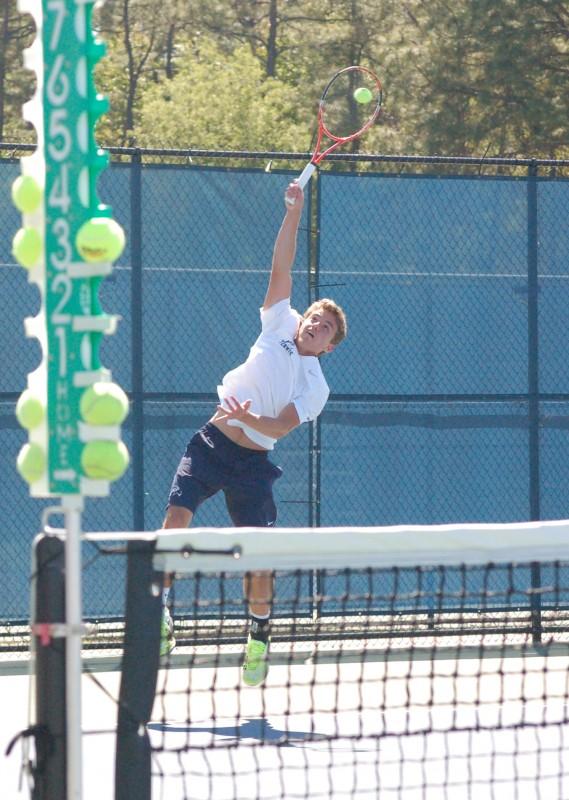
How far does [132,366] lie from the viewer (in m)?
7.30

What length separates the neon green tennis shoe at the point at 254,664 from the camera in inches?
222

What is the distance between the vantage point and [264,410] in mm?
5934

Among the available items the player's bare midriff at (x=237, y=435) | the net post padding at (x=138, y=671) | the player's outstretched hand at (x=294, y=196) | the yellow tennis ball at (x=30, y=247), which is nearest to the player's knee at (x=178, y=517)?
the player's bare midriff at (x=237, y=435)

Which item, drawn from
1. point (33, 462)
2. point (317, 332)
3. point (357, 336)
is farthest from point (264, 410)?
point (33, 462)

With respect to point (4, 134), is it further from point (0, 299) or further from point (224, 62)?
point (0, 299)

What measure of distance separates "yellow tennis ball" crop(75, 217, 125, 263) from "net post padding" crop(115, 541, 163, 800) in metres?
0.70

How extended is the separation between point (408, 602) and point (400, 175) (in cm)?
221

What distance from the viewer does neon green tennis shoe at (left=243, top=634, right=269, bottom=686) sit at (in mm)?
5645

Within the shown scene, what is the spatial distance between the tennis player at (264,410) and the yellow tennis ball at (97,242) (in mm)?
2644

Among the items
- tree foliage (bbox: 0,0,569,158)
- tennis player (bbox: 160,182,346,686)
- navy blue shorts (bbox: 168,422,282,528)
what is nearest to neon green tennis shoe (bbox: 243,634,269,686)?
tennis player (bbox: 160,182,346,686)

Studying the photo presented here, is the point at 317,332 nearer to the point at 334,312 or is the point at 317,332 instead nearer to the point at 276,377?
the point at 334,312

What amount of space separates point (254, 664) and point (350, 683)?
521mm

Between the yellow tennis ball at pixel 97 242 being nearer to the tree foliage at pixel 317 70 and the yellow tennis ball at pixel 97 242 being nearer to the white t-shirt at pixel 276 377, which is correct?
the white t-shirt at pixel 276 377

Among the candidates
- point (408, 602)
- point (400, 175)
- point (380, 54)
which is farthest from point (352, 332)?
point (380, 54)
